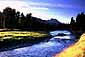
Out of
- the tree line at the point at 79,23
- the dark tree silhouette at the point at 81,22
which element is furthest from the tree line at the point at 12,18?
the dark tree silhouette at the point at 81,22

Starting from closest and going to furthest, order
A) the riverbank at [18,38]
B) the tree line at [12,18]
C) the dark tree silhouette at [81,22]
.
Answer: the dark tree silhouette at [81,22], the tree line at [12,18], the riverbank at [18,38]

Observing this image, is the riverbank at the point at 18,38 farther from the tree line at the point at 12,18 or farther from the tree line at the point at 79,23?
the tree line at the point at 79,23

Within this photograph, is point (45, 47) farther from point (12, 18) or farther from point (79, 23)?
point (79, 23)

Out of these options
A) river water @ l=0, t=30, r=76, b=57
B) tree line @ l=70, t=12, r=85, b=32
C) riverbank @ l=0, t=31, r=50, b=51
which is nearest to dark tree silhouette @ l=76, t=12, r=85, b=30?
tree line @ l=70, t=12, r=85, b=32

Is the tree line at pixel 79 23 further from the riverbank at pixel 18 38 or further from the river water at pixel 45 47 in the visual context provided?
the riverbank at pixel 18 38

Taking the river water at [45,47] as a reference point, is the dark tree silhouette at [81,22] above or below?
above

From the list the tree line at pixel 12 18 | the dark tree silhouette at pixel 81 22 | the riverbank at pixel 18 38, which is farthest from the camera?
the riverbank at pixel 18 38

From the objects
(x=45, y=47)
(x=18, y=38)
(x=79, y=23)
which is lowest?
(x=45, y=47)

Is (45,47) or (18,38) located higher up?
(18,38)

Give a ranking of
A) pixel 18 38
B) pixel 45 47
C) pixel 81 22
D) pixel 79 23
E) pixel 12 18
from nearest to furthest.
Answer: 1. pixel 79 23
2. pixel 81 22
3. pixel 12 18
4. pixel 18 38
5. pixel 45 47

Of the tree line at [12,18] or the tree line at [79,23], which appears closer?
the tree line at [79,23]

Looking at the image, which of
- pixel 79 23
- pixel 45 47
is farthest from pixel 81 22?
pixel 45 47

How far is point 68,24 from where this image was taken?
11.3 metres

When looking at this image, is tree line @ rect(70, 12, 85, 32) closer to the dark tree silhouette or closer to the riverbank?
the dark tree silhouette
